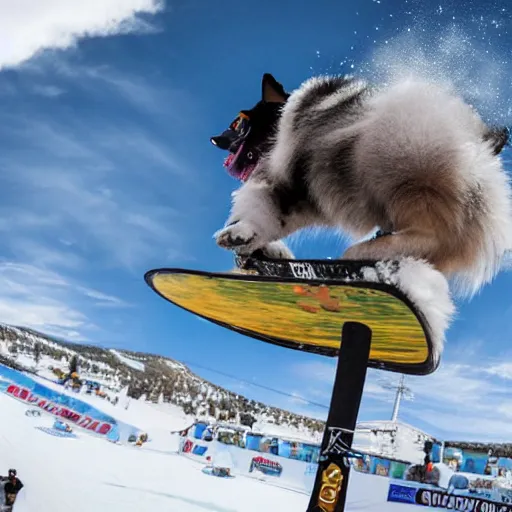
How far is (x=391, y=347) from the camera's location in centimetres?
154

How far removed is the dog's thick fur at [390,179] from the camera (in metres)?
1.23

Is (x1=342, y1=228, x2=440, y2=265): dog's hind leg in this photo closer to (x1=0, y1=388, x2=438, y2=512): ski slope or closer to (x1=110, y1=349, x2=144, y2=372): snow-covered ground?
(x1=0, y1=388, x2=438, y2=512): ski slope

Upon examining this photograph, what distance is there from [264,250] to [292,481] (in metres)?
5.18

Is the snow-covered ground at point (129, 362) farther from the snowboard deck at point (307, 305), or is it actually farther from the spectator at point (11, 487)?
the snowboard deck at point (307, 305)

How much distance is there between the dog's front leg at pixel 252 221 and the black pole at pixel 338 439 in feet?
1.23

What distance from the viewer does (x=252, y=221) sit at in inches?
56.7

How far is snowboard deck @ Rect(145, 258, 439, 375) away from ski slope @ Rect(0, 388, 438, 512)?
10.7ft

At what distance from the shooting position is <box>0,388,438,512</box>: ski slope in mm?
4316

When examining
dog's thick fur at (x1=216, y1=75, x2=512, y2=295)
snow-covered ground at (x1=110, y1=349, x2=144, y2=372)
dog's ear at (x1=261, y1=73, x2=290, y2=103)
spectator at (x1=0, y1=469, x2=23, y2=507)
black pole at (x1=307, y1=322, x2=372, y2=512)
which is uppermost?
dog's ear at (x1=261, y1=73, x2=290, y2=103)

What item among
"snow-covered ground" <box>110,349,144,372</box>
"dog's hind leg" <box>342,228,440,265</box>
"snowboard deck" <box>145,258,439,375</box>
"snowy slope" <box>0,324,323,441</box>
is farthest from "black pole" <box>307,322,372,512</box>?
"snow-covered ground" <box>110,349,144,372</box>

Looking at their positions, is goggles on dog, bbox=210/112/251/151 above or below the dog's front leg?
above

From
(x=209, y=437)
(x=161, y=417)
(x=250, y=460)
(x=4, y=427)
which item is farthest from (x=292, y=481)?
(x=4, y=427)

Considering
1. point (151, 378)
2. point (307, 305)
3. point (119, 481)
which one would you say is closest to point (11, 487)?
point (119, 481)

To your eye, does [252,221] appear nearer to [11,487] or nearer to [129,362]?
[11,487]
